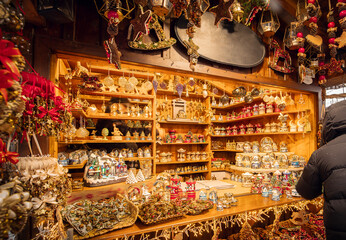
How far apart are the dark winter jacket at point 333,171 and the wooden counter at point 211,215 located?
2.22 feet

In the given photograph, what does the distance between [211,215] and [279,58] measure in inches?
94.8

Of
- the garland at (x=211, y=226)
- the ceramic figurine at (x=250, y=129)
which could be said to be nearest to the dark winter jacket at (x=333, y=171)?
the garland at (x=211, y=226)

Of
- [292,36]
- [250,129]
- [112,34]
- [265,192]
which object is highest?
[292,36]

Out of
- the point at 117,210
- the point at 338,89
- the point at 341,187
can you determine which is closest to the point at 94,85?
the point at 117,210

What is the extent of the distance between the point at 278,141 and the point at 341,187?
3.15m

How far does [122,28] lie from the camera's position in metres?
1.91

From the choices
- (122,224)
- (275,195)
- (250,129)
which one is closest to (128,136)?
(122,224)

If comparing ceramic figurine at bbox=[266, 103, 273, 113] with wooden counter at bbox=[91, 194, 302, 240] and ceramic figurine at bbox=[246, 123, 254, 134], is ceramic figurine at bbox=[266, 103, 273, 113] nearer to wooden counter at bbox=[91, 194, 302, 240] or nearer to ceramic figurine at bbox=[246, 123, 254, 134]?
ceramic figurine at bbox=[246, 123, 254, 134]

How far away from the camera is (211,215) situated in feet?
5.62

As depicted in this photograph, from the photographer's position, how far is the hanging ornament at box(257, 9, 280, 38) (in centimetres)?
256

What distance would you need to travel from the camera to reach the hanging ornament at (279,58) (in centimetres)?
277

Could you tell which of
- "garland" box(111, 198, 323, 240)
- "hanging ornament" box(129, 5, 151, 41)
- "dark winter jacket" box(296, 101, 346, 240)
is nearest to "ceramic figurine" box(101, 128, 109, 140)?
"garland" box(111, 198, 323, 240)

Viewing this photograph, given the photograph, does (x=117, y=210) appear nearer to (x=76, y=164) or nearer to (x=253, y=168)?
(x=76, y=164)

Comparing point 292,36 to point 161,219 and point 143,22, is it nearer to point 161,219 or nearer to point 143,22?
point 143,22
